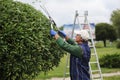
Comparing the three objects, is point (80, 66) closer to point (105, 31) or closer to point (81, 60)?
point (81, 60)

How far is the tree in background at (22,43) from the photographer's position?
26.7 feet

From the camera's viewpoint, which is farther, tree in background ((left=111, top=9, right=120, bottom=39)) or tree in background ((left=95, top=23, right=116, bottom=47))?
tree in background ((left=95, top=23, right=116, bottom=47))

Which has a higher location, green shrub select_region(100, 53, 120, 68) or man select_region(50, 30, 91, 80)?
man select_region(50, 30, 91, 80)

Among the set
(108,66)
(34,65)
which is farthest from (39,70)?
(108,66)

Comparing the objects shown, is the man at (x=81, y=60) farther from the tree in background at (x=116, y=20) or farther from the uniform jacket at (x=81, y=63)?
the tree in background at (x=116, y=20)

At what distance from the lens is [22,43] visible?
8.22 m

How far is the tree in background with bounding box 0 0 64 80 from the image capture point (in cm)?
814

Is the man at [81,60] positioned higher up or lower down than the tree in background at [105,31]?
lower down

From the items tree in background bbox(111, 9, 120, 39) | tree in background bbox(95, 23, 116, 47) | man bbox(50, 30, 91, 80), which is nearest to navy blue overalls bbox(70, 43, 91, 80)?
man bbox(50, 30, 91, 80)

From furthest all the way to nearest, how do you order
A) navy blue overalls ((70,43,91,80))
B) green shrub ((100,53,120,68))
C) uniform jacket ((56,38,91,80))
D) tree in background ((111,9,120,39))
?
tree in background ((111,9,120,39)), green shrub ((100,53,120,68)), navy blue overalls ((70,43,91,80)), uniform jacket ((56,38,91,80))

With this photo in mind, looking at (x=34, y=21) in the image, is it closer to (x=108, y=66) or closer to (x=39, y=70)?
(x=39, y=70)

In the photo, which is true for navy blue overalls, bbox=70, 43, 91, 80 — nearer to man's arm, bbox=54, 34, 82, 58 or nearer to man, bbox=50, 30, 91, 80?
man, bbox=50, 30, 91, 80

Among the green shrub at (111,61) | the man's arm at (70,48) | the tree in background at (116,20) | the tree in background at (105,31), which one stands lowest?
the green shrub at (111,61)

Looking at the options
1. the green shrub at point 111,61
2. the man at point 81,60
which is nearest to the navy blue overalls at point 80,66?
the man at point 81,60
